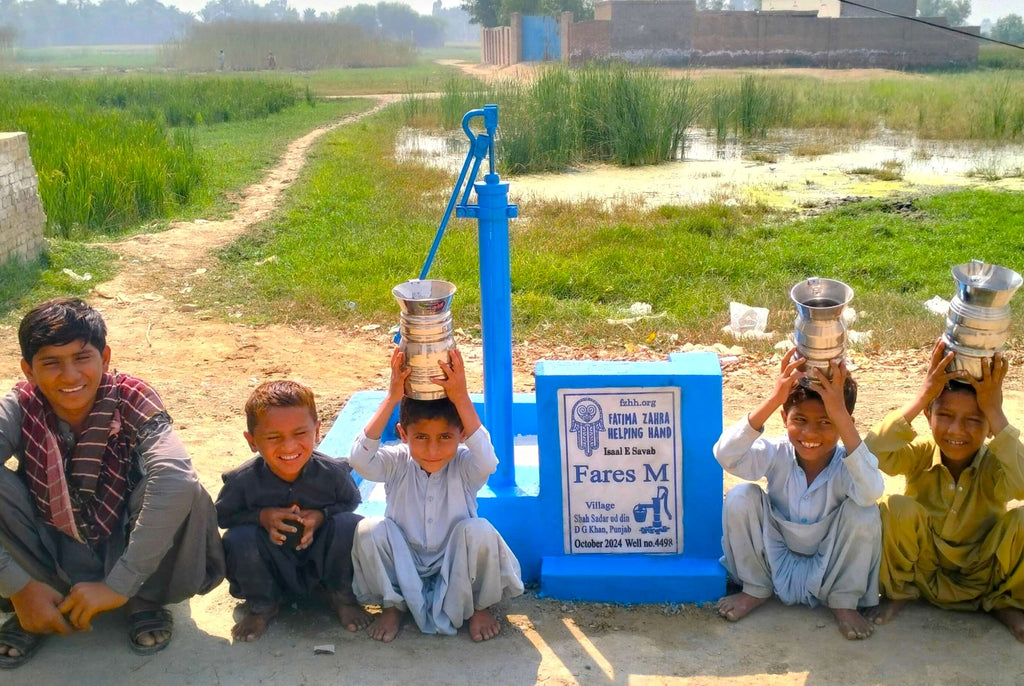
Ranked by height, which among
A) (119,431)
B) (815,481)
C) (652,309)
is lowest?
(652,309)

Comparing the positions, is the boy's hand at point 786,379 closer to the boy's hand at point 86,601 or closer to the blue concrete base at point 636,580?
the blue concrete base at point 636,580

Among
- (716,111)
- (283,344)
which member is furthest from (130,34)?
(283,344)

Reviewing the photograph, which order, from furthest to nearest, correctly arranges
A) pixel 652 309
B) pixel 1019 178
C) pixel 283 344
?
pixel 1019 178 < pixel 652 309 < pixel 283 344

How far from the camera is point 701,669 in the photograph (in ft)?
9.33

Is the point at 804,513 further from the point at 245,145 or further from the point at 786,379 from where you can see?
the point at 245,145

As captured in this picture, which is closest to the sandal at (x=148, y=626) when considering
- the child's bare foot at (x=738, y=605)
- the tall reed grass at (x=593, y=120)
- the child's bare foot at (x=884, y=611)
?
the child's bare foot at (x=738, y=605)

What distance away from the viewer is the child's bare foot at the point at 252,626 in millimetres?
2998

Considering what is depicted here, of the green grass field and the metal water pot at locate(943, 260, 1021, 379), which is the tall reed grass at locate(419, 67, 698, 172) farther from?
the green grass field

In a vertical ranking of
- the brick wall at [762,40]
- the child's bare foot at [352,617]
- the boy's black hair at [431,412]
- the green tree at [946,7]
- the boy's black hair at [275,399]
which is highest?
the green tree at [946,7]

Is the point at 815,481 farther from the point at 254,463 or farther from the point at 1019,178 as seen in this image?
the point at 1019,178

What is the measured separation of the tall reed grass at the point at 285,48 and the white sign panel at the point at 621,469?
194 feet

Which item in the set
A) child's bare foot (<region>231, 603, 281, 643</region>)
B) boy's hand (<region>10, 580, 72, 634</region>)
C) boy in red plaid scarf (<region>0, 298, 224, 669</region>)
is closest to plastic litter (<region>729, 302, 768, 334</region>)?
child's bare foot (<region>231, 603, 281, 643</region>)

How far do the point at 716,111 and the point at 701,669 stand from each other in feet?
53.8

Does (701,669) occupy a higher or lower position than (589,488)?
lower
